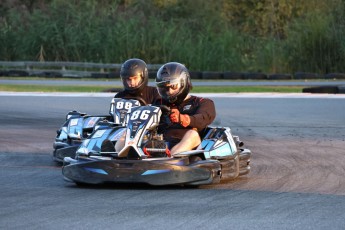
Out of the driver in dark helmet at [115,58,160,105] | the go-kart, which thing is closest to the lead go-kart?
the go-kart

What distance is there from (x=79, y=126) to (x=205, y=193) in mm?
3052

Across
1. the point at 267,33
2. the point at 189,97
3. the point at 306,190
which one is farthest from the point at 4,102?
the point at 267,33

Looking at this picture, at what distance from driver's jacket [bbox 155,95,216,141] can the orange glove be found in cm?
11

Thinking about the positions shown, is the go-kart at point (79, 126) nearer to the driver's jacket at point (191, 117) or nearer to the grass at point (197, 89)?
the driver's jacket at point (191, 117)

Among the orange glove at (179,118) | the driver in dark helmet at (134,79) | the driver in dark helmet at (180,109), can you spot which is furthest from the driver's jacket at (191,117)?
the driver in dark helmet at (134,79)

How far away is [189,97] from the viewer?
9.86 m

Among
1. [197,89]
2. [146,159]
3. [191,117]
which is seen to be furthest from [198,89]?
[146,159]

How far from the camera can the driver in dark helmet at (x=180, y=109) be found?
30.5ft

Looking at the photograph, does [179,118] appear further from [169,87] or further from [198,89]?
[198,89]

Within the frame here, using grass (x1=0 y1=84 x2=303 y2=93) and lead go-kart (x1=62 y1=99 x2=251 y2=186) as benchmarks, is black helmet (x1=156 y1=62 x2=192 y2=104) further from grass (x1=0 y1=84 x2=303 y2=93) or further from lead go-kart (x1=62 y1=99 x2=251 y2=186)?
grass (x1=0 y1=84 x2=303 y2=93)

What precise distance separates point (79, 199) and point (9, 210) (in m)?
0.78

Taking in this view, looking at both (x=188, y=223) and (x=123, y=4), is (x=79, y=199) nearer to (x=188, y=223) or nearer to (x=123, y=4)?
(x=188, y=223)

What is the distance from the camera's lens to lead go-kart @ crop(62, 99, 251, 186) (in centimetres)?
861

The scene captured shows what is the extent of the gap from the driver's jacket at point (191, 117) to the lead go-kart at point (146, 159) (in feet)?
0.51
